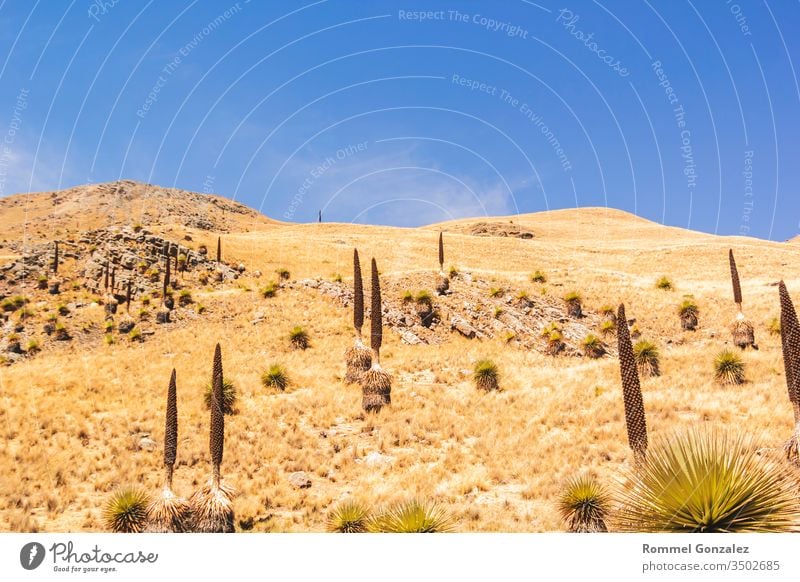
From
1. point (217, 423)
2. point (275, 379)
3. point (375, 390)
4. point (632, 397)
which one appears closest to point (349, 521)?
point (217, 423)

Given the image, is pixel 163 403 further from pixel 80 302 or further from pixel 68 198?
pixel 68 198

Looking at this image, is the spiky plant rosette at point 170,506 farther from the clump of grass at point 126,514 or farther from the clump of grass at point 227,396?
the clump of grass at point 227,396

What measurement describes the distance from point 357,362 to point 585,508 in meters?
17.7

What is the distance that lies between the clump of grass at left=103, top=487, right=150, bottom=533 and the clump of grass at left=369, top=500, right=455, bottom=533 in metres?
7.60

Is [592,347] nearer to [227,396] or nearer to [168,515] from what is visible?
[227,396]

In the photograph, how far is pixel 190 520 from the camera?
13.3 meters

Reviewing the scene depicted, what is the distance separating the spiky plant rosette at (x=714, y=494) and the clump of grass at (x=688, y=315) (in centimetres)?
3795

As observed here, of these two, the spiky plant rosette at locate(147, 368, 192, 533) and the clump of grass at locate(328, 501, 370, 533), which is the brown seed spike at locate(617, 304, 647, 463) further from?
the spiky plant rosette at locate(147, 368, 192, 533)

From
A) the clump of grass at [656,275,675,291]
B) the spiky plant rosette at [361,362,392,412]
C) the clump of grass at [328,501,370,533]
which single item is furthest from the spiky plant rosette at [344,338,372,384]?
the clump of grass at [656,275,675,291]

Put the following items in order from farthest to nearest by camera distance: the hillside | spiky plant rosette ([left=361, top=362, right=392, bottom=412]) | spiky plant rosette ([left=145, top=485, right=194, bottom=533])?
spiky plant rosette ([left=361, top=362, right=392, bottom=412]) < the hillside < spiky plant rosette ([left=145, top=485, right=194, bottom=533])

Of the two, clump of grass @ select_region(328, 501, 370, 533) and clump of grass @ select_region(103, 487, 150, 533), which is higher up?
clump of grass @ select_region(328, 501, 370, 533)

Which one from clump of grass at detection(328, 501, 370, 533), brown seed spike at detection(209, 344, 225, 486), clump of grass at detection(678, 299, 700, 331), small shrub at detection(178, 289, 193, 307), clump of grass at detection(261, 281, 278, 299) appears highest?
clump of grass at detection(261, 281, 278, 299)

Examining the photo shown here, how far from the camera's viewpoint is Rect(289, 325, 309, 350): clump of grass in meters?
35.9

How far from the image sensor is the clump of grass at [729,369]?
23859 millimetres
